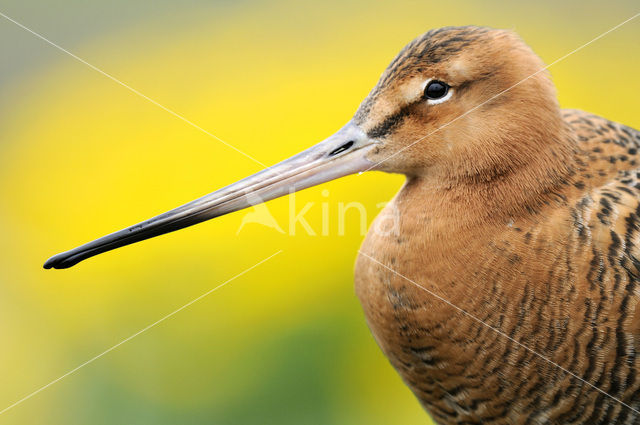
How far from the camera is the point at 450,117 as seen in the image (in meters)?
2.00

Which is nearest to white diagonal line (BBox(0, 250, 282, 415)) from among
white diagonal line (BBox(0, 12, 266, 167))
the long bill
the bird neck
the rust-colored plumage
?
white diagonal line (BBox(0, 12, 266, 167))

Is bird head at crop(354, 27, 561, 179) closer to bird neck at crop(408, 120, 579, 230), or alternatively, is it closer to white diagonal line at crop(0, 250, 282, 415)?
bird neck at crop(408, 120, 579, 230)

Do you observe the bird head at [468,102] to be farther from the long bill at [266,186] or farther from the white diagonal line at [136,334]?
the white diagonal line at [136,334]

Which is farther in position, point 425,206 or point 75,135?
point 75,135

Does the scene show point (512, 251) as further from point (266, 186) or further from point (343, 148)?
point (266, 186)

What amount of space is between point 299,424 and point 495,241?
1.44 metres

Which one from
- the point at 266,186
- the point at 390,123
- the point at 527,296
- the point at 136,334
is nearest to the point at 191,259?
the point at 136,334

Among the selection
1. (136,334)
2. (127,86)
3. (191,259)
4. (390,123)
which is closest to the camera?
(390,123)

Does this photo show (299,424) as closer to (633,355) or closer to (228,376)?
(228,376)

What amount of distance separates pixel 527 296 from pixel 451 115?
0.51 metres

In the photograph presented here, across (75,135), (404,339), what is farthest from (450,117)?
(75,135)

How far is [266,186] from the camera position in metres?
2.09

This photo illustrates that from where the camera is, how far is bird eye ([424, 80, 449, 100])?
1979mm

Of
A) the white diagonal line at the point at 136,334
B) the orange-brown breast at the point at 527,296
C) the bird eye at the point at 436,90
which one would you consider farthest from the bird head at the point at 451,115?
the white diagonal line at the point at 136,334
